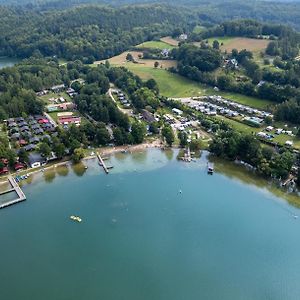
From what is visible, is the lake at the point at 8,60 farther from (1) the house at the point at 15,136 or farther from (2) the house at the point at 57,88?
(1) the house at the point at 15,136

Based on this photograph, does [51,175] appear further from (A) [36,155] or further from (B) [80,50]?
(B) [80,50]

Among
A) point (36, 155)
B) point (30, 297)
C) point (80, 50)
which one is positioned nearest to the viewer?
point (30, 297)

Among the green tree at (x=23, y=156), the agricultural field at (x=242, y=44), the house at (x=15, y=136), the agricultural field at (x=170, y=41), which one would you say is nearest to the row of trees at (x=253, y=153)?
the green tree at (x=23, y=156)

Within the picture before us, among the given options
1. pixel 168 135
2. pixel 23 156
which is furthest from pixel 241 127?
pixel 23 156

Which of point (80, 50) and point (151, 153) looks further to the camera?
point (80, 50)

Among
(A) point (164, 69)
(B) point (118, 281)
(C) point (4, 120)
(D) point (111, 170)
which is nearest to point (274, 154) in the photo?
(D) point (111, 170)

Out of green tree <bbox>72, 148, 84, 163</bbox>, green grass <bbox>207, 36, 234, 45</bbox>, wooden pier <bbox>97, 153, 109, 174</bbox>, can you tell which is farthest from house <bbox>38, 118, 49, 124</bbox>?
green grass <bbox>207, 36, 234, 45</bbox>
